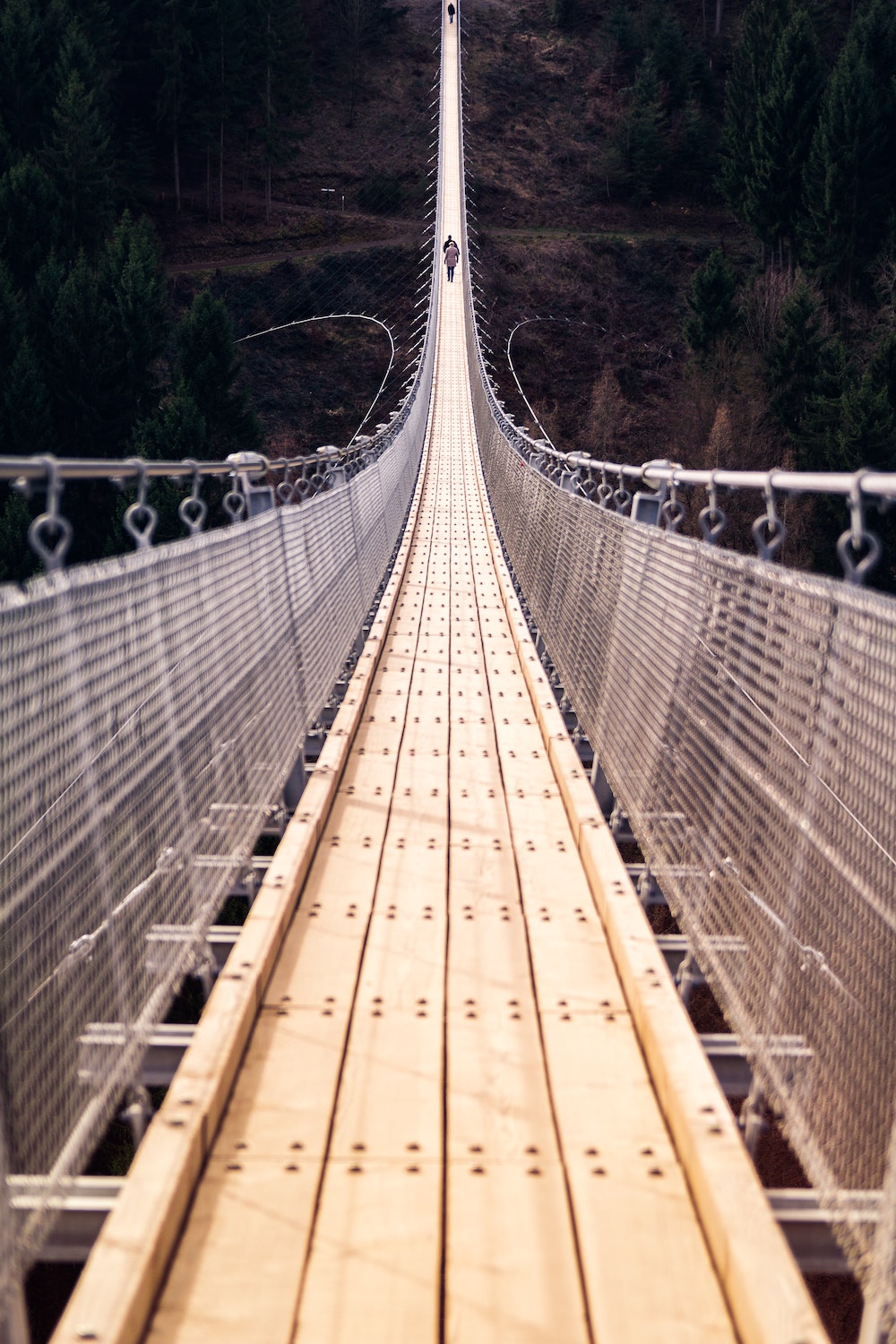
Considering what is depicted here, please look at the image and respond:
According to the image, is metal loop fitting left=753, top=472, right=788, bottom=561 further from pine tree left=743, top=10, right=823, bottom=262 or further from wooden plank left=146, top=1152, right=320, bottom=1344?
pine tree left=743, top=10, right=823, bottom=262

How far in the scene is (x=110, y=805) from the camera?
5.97 feet

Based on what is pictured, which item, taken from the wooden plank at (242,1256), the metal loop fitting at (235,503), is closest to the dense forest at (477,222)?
the metal loop fitting at (235,503)

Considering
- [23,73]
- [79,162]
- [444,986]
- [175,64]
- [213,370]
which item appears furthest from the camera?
[175,64]

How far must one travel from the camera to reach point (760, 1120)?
1895 mm

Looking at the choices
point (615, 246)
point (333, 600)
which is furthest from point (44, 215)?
point (333, 600)

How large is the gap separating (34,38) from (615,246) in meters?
20.1

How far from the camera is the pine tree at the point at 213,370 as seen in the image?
2702 cm

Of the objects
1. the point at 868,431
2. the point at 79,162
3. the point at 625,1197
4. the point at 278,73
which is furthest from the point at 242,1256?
the point at 278,73

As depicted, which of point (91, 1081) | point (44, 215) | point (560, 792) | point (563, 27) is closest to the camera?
point (91, 1081)

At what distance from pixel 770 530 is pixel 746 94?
1704 inches

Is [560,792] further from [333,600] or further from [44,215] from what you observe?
[44,215]

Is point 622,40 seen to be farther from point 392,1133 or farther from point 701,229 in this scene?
point 392,1133

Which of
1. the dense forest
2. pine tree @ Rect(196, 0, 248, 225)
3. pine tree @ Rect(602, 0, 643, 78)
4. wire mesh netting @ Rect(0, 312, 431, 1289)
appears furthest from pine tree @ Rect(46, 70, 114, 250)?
wire mesh netting @ Rect(0, 312, 431, 1289)

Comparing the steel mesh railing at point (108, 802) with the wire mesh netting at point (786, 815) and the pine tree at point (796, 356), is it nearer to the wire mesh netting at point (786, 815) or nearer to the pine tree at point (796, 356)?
the wire mesh netting at point (786, 815)
